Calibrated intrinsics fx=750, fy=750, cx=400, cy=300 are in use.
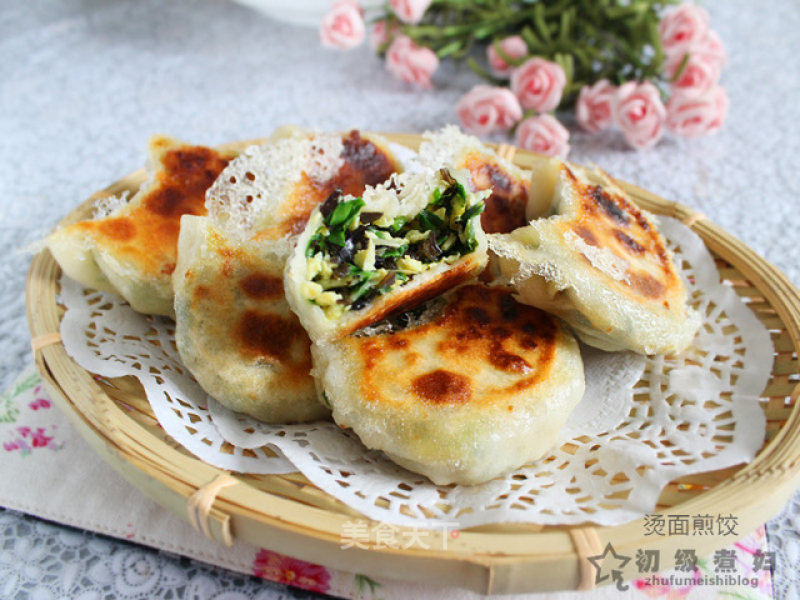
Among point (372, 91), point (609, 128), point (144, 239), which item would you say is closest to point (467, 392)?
point (144, 239)

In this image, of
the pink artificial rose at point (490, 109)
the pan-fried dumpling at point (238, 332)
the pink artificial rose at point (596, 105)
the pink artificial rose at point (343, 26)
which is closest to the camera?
the pan-fried dumpling at point (238, 332)

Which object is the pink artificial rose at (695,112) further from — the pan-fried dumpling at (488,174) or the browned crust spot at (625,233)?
the pan-fried dumpling at (488,174)

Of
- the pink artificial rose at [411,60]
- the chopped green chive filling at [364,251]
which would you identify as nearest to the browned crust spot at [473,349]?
the chopped green chive filling at [364,251]

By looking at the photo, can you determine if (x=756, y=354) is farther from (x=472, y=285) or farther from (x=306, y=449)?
(x=306, y=449)

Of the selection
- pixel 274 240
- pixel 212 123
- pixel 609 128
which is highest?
pixel 274 240

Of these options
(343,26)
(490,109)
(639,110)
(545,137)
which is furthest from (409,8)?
(639,110)

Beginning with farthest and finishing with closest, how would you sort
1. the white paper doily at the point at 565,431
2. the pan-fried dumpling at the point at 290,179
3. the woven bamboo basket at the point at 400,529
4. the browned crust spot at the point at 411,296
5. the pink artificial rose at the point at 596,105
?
the pink artificial rose at the point at 596,105 < the pan-fried dumpling at the point at 290,179 < the browned crust spot at the point at 411,296 < the white paper doily at the point at 565,431 < the woven bamboo basket at the point at 400,529

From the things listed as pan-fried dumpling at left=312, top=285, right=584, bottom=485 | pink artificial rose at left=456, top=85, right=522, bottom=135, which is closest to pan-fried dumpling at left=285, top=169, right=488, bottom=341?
pan-fried dumpling at left=312, top=285, right=584, bottom=485
